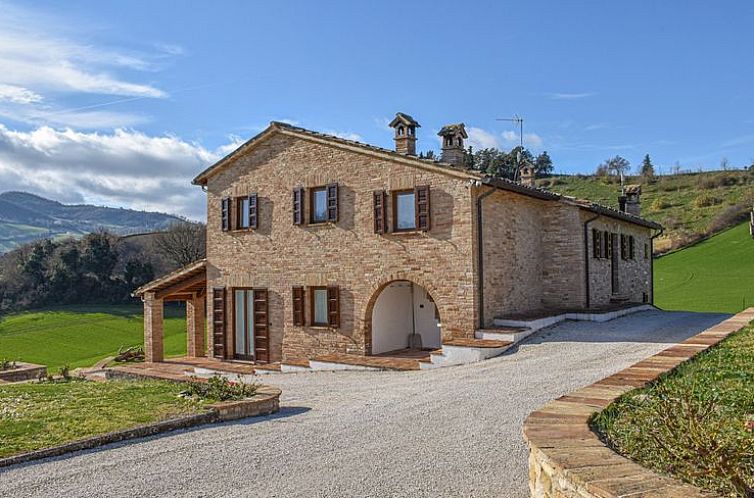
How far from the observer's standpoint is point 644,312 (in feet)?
64.2

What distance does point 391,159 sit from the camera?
587 inches

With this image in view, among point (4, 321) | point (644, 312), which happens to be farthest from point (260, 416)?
point (4, 321)

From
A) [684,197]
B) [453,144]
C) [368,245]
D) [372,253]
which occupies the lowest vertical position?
[372,253]

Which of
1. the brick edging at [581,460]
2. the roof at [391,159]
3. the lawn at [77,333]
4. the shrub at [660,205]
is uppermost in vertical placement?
the shrub at [660,205]

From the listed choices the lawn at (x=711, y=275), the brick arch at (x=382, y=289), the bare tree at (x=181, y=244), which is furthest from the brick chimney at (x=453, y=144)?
the bare tree at (x=181, y=244)

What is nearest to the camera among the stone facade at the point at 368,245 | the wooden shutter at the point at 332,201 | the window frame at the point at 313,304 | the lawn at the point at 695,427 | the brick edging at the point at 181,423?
the lawn at the point at 695,427

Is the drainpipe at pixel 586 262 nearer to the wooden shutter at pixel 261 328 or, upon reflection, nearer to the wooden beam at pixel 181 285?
the wooden shutter at pixel 261 328

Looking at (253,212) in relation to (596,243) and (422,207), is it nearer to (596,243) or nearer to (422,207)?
(422,207)

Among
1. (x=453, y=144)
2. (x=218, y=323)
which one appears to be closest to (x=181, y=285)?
(x=218, y=323)

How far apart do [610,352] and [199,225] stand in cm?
4218

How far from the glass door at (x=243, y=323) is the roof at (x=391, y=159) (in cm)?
382

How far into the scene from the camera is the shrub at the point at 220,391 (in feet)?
30.4

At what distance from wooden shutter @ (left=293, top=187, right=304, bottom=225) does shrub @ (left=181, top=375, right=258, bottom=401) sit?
729 cm

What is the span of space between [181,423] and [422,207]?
805 cm
